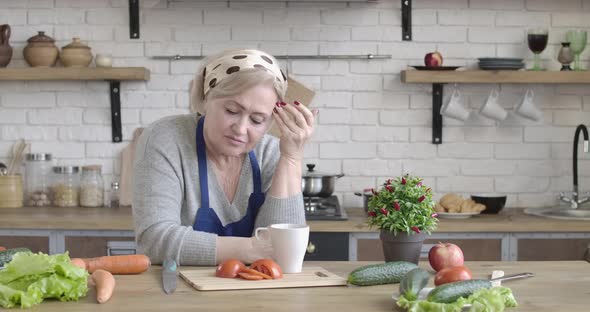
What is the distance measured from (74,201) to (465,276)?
3029 millimetres

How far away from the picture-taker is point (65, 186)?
4.54 m

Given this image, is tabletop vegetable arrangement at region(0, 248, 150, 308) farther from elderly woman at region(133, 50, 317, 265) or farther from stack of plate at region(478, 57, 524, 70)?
stack of plate at region(478, 57, 524, 70)

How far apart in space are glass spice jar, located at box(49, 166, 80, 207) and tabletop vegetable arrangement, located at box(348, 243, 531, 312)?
278 centimetres

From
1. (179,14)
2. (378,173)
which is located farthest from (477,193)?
(179,14)

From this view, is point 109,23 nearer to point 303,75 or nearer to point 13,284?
point 303,75

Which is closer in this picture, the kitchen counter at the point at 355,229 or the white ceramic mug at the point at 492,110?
the kitchen counter at the point at 355,229

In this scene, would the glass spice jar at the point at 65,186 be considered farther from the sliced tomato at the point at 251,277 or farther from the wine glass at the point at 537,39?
the sliced tomato at the point at 251,277

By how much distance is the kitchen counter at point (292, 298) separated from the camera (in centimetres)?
185

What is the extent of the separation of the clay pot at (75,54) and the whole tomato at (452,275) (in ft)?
9.69

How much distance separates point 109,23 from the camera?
15.1 feet

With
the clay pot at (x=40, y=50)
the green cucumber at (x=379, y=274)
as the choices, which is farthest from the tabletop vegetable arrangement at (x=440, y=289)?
the clay pot at (x=40, y=50)

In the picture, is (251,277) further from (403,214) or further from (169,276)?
(403,214)

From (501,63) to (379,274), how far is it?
2.61m

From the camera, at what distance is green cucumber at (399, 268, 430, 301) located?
1819mm
